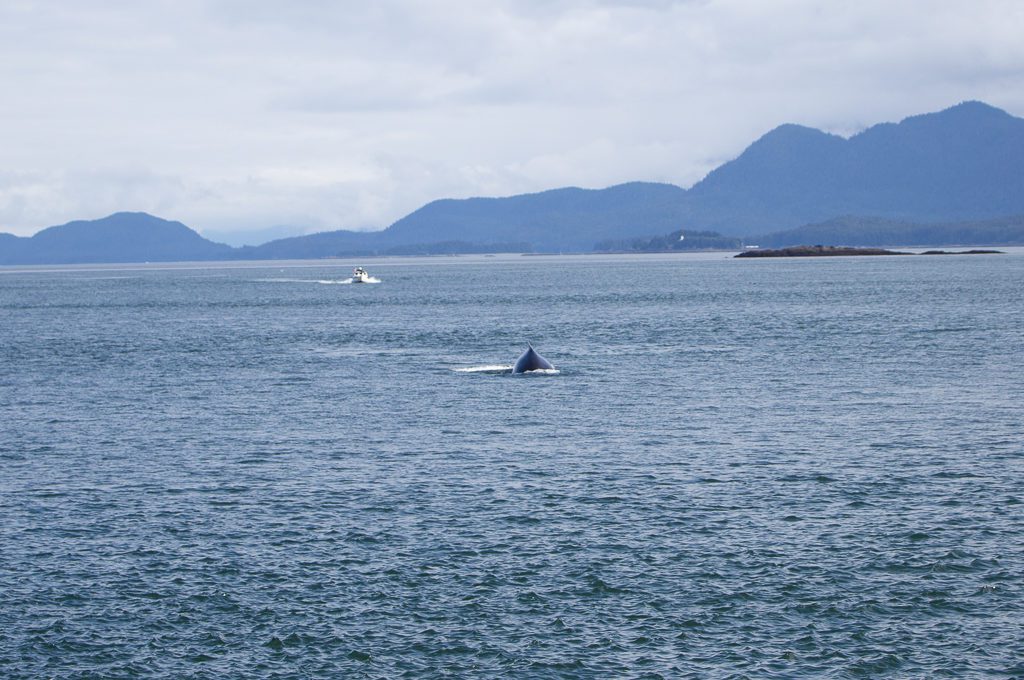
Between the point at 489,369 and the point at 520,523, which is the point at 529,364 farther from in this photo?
the point at 520,523

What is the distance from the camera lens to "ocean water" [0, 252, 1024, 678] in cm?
2812

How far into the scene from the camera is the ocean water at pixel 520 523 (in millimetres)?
28125

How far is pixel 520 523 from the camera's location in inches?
1524

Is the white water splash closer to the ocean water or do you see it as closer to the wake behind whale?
the wake behind whale

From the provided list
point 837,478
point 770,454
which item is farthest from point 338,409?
point 837,478

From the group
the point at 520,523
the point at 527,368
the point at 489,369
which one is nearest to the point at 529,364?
the point at 527,368

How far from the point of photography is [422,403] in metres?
67.2

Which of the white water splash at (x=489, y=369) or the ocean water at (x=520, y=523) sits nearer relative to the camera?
the ocean water at (x=520, y=523)

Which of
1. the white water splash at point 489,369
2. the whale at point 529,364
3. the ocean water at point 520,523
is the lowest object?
the ocean water at point 520,523

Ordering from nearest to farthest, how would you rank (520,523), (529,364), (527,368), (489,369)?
(520,523) → (527,368) → (529,364) → (489,369)

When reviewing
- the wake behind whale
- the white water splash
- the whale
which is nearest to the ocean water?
the white water splash

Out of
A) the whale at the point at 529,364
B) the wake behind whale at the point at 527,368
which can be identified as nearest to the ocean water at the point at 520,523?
the wake behind whale at the point at 527,368

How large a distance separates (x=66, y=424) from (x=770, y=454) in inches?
1458

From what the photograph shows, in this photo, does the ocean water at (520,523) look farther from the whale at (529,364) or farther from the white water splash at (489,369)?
the whale at (529,364)
